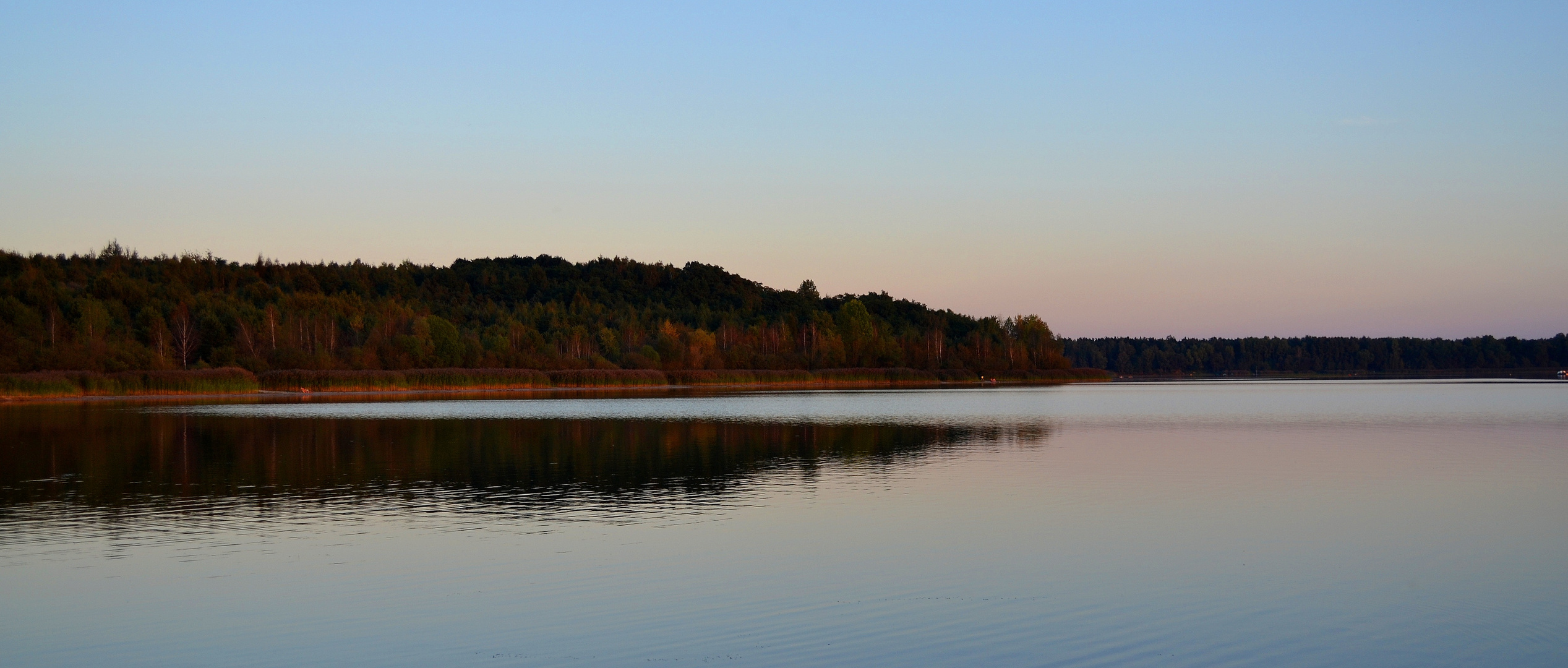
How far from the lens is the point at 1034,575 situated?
12328 millimetres

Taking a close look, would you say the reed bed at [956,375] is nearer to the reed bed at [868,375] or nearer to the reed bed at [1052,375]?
the reed bed at [1052,375]

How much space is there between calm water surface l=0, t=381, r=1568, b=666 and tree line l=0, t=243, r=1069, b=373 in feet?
201

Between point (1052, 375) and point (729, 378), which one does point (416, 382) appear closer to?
point (729, 378)

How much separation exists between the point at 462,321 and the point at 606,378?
46668 mm

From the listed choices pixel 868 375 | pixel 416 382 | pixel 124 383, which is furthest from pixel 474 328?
pixel 124 383

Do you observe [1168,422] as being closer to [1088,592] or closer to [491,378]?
[1088,592]

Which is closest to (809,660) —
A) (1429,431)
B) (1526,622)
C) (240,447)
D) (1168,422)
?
(1526,622)

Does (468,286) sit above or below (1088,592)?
above

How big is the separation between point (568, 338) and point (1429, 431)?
104 m

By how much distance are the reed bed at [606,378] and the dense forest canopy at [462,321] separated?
48.1 ft

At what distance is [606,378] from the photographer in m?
98.9

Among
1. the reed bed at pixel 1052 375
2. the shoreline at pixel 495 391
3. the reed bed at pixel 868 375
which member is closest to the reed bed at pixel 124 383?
the shoreline at pixel 495 391

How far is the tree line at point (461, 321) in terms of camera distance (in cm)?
9269

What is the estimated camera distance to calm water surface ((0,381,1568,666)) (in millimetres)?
9586
